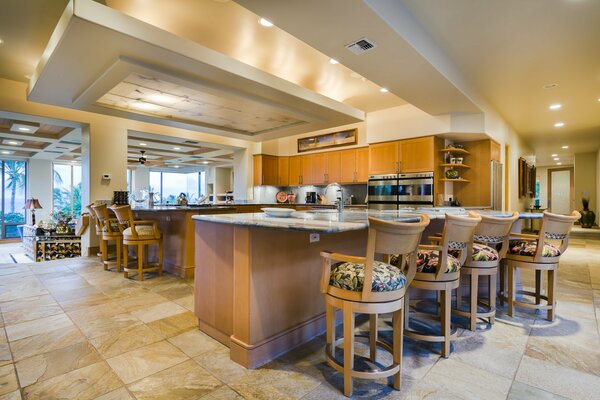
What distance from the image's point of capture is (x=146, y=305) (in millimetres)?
2979

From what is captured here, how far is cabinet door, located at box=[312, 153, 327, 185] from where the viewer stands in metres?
7.62

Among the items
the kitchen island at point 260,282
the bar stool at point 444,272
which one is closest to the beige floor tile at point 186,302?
the kitchen island at point 260,282

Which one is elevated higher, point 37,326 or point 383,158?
point 383,158

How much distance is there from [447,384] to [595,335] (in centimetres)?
158

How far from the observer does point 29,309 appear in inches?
112

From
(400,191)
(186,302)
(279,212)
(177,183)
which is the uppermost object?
(177,183)

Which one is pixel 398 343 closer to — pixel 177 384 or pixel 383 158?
pixel 177 384

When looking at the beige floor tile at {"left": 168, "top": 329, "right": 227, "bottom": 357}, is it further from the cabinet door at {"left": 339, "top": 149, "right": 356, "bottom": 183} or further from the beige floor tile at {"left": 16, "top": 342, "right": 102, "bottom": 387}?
the cabinet door at {"left": 339, "top": 149, "right": 356, "bottom": 183}

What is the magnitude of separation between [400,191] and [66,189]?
1170 centimetres

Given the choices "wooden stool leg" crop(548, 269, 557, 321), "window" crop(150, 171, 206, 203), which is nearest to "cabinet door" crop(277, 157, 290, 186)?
"wooden stool leg" crop(548, 269, 557, 321)

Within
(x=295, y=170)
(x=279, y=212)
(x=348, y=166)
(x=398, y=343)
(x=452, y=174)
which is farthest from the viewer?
(x=295, y=170)

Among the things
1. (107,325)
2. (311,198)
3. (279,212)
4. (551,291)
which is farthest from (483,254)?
(311,198)

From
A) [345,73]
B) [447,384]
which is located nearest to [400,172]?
[345,73]

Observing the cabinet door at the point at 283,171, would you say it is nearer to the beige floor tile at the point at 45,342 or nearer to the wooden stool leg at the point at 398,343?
the beige floor tile at the point at 45,342
